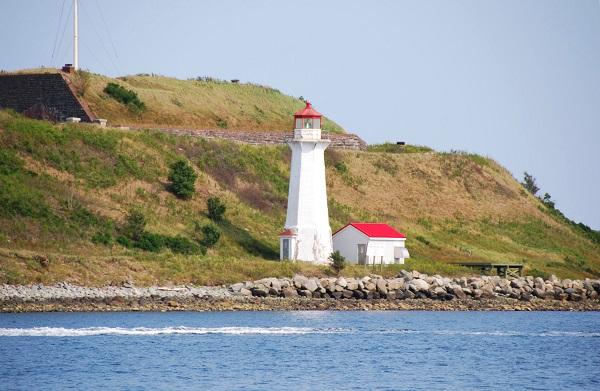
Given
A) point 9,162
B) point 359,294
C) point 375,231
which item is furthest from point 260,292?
point 9,162

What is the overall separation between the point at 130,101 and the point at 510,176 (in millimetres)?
31978

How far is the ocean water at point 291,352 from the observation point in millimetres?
35812

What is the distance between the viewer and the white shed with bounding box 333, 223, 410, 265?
2484 inches

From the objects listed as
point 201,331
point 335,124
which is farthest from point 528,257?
point 201,331

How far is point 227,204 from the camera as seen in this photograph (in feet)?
227

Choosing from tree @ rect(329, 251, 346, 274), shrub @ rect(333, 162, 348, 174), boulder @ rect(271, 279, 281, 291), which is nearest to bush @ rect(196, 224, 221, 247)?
tree @ rect(329, 251, 346, 274)

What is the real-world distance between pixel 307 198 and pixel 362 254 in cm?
557

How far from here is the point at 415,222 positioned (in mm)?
78500

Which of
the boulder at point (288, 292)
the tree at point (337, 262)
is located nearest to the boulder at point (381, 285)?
the tree at point (337, 262)

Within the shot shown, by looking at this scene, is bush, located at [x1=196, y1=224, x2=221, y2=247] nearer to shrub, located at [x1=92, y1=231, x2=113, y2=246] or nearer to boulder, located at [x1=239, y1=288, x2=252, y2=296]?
shrub, located at [x1=92, y1=231, x2=113, y2=246]

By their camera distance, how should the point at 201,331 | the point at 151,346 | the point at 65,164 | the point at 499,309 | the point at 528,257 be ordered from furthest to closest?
the point at 528,257 < the point at 65,164 < the point at 499,309 < the point at 201,331 < the point at 151,346

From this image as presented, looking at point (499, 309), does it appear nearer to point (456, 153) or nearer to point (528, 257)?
point (528, 257)

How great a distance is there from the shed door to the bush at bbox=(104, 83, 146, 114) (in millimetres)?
22109

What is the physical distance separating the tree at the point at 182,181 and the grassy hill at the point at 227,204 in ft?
1.62
